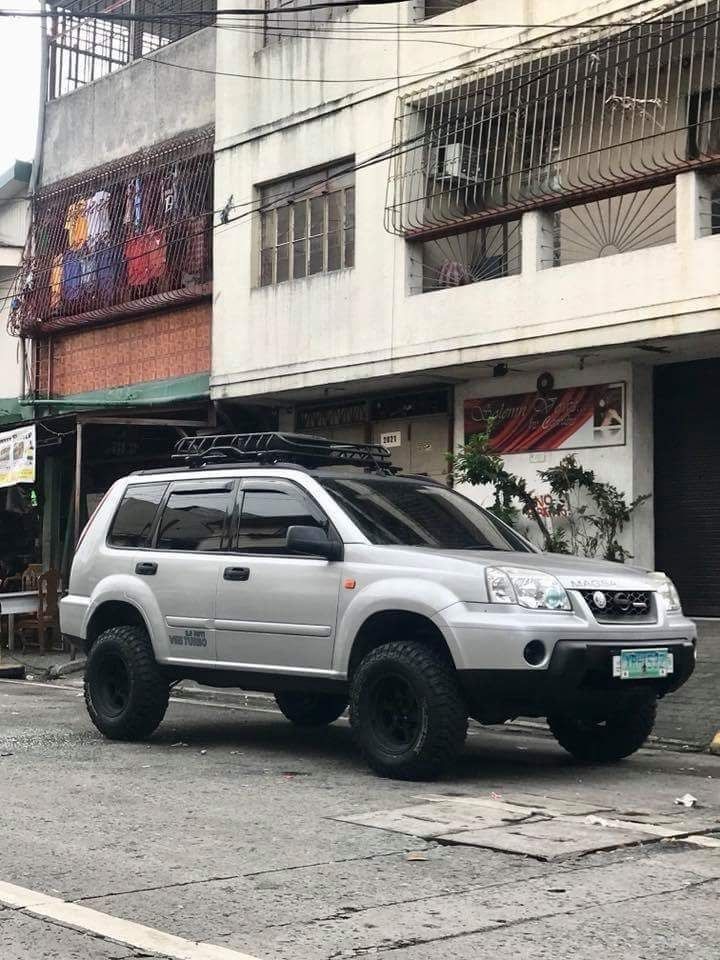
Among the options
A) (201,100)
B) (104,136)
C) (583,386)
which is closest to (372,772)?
(583,386)

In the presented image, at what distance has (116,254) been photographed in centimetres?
2105

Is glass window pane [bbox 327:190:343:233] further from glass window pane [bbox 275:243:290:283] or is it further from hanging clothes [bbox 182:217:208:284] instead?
hanging clothes [bbox 182:217:208:284]

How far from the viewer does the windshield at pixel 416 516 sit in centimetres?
839

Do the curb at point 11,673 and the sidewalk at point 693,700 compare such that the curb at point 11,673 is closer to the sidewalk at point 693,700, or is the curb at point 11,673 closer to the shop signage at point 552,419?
the sidewalk at point 693,700

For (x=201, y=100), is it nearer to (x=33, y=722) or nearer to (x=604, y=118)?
(x=604, y=118)

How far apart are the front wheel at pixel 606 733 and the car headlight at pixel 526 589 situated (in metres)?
1.17

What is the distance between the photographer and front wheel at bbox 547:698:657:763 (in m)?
8.55

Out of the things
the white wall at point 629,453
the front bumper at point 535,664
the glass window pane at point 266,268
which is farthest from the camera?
the glass window pane at point 266,268

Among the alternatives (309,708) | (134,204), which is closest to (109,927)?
(309,708)

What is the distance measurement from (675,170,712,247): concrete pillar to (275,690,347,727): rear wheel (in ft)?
20.4

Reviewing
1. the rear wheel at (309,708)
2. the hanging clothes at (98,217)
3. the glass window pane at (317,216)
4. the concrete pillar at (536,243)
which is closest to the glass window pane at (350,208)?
the glass window pane at (317,216)

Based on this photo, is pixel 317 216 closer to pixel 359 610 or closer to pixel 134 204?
pixel 134 204

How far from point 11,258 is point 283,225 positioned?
697 cm

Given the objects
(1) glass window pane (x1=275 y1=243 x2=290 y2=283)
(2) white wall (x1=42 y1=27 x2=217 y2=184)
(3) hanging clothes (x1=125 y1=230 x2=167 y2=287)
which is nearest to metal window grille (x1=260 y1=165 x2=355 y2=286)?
(1) glass window pane (x1=275 y1=243 x2=290 y2=283)
